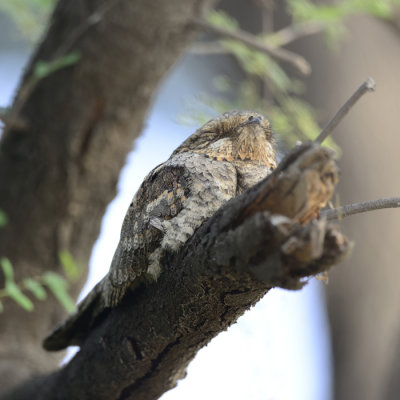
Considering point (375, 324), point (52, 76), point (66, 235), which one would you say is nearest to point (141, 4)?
point (52, 76)

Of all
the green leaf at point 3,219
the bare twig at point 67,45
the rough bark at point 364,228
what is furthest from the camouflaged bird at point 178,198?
the rough bark at point 364,228

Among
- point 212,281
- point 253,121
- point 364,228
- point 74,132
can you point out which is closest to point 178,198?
point 212,281

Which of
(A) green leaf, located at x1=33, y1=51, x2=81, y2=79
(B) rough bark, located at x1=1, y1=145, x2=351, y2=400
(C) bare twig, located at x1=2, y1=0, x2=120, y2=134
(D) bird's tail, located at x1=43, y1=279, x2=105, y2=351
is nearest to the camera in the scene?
(B) rough bark, located at x1=1, y1=145, x2=351, y2=400

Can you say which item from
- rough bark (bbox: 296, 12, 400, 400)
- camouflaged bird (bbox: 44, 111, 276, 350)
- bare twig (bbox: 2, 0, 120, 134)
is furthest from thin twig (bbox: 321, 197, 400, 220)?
rough bark (bbox: 296, 12, 400, 400)

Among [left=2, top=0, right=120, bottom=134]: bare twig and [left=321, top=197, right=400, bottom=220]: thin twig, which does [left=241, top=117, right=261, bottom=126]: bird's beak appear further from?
[left=2, top=0, right=120, bottom=134]: bare twig

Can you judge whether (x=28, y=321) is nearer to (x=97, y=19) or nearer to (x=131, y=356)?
(x=131, y=356)

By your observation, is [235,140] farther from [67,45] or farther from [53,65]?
[67,45]
